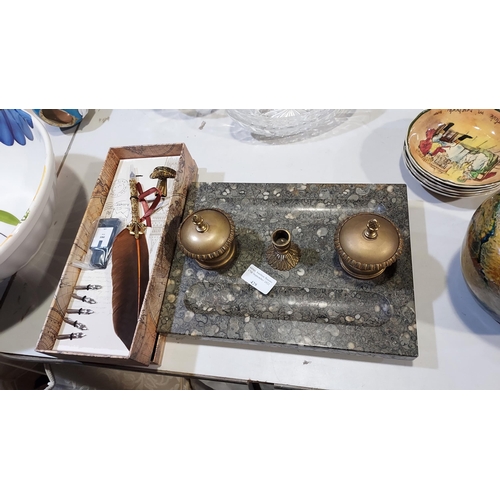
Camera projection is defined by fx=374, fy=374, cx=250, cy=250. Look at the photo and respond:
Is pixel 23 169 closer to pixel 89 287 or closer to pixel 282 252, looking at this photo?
pixel 89 287

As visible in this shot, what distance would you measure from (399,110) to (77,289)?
845mm

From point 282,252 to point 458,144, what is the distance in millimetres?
470

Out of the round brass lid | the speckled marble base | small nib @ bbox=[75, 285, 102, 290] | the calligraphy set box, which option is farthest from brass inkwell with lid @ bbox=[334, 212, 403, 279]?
small nib @ bbox=[75, 285, 102, 290]

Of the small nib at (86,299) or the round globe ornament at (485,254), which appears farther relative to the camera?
the small nib at (86,299)

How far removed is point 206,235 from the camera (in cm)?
65

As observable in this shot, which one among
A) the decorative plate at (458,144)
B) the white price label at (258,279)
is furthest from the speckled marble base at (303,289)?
the decorative plate at (458,144)

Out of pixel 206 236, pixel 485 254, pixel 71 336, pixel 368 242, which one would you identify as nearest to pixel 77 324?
pixel 71 336

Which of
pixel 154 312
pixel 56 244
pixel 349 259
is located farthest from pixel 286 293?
pixel 56 244

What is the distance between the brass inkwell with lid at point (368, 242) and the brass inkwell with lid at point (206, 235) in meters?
0.19

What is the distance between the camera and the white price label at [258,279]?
2.28 feet

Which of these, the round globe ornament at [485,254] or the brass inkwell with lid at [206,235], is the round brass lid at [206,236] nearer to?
the brass inkwell with lid at [206,235]

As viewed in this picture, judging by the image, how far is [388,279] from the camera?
0.68m

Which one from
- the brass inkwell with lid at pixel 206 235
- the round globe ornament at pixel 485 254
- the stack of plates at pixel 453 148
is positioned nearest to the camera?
the round globe ornament at pixel 485 254

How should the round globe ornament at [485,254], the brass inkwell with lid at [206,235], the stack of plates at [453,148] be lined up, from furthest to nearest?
the stack of plates at [453,148], the brass inkwell with lid at [206,235], the round globe ornament at [485,254]
